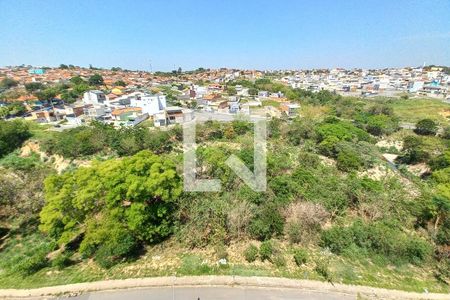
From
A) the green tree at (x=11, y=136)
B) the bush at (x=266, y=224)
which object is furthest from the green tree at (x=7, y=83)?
the bush at (x=266, y=224)

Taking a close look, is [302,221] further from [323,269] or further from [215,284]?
[215,284]

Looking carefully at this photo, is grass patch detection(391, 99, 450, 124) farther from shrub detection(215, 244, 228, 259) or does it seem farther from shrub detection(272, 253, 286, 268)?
shrub detection(215, 244, 228, 259)

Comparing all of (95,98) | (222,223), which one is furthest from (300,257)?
(95,98)

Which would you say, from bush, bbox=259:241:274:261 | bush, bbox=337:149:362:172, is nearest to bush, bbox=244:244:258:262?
bush, bbox=259:241:274:261

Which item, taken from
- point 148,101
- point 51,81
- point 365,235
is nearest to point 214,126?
point 148,101

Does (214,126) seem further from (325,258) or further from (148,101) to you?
(325,258)

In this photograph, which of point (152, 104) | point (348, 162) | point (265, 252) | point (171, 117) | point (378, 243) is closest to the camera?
point (265, 252)
